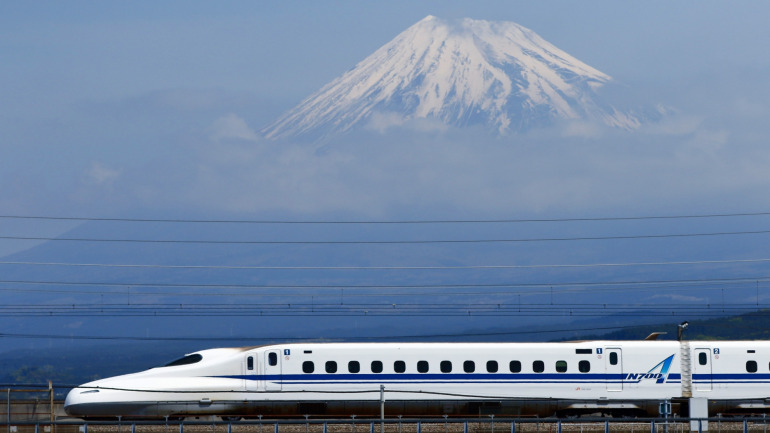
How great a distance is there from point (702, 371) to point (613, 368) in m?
4.05

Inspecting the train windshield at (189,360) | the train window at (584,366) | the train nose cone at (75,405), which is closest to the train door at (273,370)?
the train windshield at (189,360)

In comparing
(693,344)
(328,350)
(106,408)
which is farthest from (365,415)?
(693,344)

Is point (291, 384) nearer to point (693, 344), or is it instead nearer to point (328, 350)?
point (328, 350)

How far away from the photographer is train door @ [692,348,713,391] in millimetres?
56688

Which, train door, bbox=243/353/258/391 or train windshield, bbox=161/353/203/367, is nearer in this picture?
train door, bbox=243/353/258/391

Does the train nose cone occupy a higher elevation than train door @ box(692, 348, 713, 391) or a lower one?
lower

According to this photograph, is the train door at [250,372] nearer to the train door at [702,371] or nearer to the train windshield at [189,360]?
the train windshield at [189,360]

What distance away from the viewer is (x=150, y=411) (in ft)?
178

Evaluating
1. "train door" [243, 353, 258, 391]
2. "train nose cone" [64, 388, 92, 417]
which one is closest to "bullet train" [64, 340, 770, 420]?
"train door" [243, 353, 258, 391]

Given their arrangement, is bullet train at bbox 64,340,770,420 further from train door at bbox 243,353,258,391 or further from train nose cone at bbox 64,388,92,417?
train nose cone at bbox 64,388,92,417

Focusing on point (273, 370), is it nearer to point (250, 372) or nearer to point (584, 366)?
point (250, 372)

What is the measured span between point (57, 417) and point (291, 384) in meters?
A: 11.9

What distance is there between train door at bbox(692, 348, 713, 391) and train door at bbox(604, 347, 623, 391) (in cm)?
337

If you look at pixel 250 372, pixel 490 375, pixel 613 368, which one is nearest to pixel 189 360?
pixel 250 372
